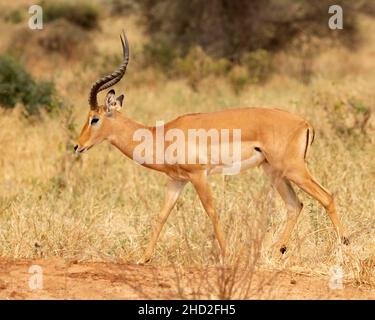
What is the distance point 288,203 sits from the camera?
6.72m

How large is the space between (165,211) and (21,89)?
260 inches

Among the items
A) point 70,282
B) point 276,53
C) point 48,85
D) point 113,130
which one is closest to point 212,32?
point 276,53

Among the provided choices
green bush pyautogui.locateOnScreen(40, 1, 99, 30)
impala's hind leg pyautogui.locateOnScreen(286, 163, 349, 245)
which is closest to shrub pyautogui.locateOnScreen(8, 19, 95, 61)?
green bush pyautogui.locateOnScreen(40, 1, 99, 30)

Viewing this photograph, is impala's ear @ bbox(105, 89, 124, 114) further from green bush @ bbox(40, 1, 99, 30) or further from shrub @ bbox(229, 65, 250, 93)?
green bush @ bbox(40, 1, 99, 30)

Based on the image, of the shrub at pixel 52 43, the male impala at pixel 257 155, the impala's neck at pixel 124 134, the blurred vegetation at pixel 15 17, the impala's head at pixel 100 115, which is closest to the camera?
the male impala at pixel 257 155

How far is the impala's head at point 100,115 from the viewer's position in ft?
21.7

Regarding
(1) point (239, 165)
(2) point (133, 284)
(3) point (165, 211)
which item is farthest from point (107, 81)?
(2) point (133, 284)

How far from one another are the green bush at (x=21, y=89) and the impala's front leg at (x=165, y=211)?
229 inches

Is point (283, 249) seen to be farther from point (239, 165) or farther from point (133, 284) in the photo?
point (133, 284)

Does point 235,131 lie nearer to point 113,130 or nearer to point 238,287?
point 113,130

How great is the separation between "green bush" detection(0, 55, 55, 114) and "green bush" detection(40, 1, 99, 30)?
44.7 ft

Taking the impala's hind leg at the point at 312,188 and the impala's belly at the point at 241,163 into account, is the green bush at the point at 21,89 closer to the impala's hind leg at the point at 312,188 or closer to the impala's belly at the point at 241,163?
the impala's belly at the point at 241,163

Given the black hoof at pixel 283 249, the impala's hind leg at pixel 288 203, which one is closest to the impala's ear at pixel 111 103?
the impala's hind leg at pixel 288 203
